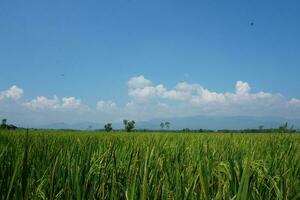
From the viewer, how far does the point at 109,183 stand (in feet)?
8.23

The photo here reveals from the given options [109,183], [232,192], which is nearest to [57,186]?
[109,183]

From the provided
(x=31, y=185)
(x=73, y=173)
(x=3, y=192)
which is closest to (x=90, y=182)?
(x=73, y=173)

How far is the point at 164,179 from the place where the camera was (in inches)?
96.2

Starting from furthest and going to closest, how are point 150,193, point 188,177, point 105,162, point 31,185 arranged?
point 105,162, point 188,177, point 31,185, point 150,193

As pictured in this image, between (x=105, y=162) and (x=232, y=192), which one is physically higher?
(x=105, y=162)

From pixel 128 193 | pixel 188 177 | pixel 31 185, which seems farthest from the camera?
pixel 188 177

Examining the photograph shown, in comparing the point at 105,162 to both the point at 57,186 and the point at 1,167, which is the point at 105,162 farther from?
the point at 1,167

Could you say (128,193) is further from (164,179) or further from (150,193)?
(164,179)

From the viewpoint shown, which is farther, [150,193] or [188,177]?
[188,177]

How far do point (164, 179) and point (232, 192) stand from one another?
1.39 feet

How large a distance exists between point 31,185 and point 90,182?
343 mm

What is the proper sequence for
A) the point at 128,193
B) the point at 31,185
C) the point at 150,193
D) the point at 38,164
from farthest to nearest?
the point at 38,164
the point at 31,185
the point at 150,193
the point at 128,193

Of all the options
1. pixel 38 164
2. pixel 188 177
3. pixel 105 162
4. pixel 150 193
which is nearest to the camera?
pixel 150 193

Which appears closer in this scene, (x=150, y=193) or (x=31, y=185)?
(x=150, y=193)
